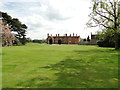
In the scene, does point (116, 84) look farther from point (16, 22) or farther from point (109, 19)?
point (16, 22)

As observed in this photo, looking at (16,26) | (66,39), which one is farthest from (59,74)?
(66,39)

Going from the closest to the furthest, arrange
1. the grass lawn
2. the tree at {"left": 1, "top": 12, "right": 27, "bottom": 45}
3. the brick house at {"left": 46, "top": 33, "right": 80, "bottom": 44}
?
1. the grass lawn
2. the tree at {"left": 1, "top": 12, "right": 27, "bottom": 45}
3. the brick house at {"left": 46, "top": 33, "right": 80, "bottom": 44}

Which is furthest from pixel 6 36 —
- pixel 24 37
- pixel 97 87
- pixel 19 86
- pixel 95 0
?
pixel 24 37

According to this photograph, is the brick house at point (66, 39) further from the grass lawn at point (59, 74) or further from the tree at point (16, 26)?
the grass lawn at point (59, 74)

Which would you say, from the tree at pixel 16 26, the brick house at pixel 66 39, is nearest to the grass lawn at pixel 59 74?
the tree at pixel 16 26

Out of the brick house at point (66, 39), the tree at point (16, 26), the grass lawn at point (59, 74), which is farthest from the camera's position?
the brick house at point (66, 39)

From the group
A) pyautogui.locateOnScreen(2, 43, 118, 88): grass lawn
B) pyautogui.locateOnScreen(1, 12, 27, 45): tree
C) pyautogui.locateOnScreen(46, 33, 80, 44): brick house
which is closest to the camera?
pyautogui.locateOnScreen(2, 43, 118, 88): grass lawn

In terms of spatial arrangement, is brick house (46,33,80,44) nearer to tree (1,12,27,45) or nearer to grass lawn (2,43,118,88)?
tree (1,12,27,45)

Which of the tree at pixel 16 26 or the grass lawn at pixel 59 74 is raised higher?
the tree at pixel 16 26

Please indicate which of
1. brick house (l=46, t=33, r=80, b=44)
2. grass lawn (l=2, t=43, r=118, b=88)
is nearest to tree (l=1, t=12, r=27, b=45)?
brick house (l=46, t=33, r=80, b=44)

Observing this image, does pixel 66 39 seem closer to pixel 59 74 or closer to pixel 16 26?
pixel 16 26

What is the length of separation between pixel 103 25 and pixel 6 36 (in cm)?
2328

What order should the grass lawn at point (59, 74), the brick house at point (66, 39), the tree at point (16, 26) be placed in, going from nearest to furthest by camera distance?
1. the grass lawn at point (59, 74)
2. the tree at point (16, 26)
3. the brick house at point (66, 39)

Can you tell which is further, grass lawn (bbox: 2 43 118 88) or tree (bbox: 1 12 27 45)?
tree (bbox: 1 12 27 45)
